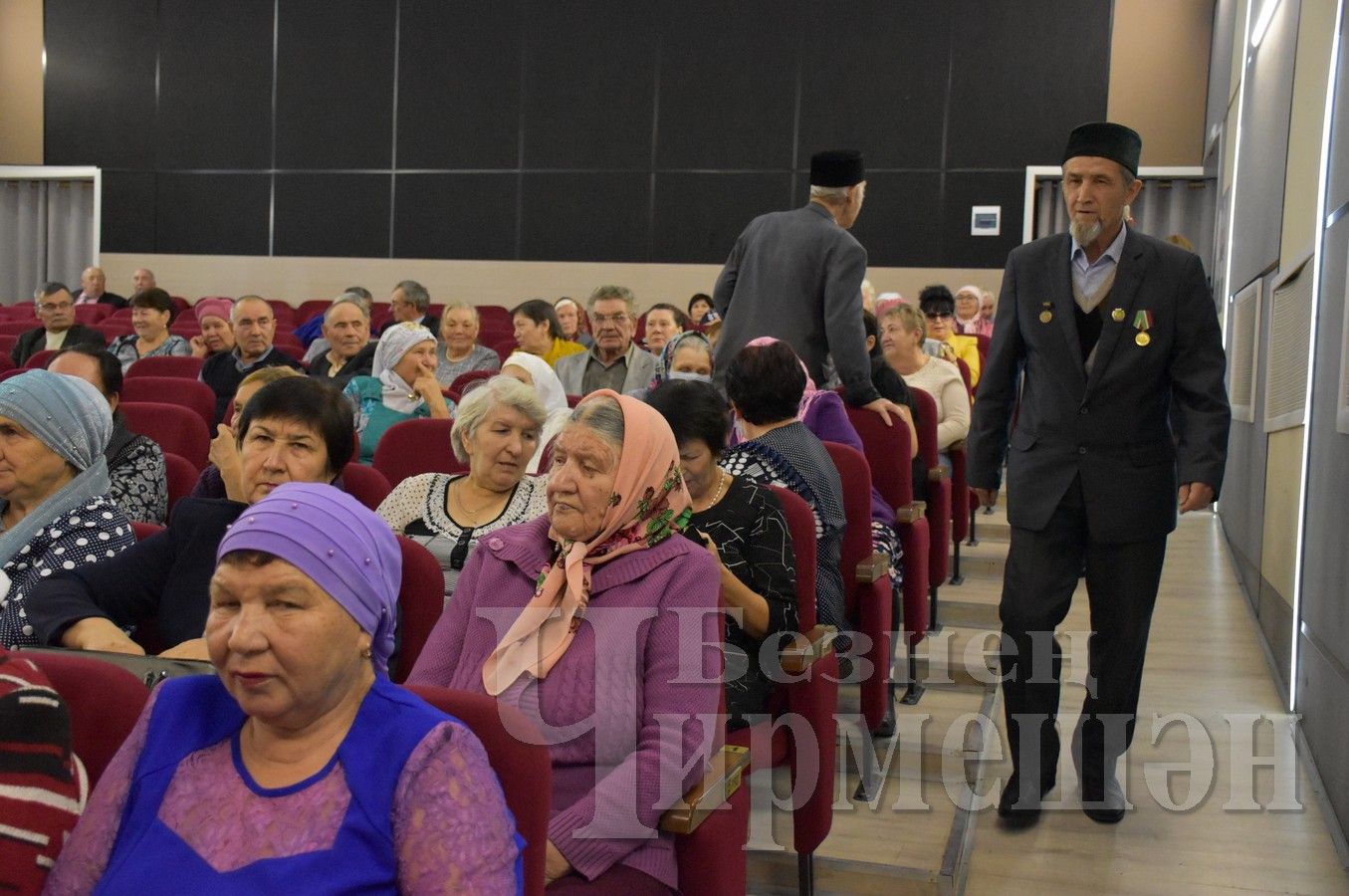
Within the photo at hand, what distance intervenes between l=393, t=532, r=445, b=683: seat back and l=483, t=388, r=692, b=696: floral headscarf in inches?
6.9

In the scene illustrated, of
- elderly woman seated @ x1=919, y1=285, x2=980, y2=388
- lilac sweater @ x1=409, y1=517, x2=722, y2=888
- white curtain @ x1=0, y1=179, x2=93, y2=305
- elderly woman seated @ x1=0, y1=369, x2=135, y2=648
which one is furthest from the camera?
white curtain @ x1=0, y1=179, x2=93, y2=305

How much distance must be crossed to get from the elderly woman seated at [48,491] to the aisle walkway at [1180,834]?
192 cm

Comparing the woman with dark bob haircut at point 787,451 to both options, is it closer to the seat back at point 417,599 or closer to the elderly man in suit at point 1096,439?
the elderly man in suit at point 1096,439

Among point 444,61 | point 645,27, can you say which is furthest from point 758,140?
point 444,61

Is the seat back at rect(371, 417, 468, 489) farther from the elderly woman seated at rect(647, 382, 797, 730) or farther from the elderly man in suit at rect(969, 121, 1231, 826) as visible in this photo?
the elderly man in suit at rect(969, 121, 1231, 826)

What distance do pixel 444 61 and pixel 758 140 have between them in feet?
9.32

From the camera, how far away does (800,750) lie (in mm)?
2551

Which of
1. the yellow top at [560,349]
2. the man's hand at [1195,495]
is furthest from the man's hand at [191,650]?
the yellow top at [560,349]

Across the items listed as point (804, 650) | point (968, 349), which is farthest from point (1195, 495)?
point (968, 349)

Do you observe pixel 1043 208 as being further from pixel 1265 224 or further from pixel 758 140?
pixel 1265 224

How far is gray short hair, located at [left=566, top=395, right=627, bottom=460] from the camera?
6.91ft

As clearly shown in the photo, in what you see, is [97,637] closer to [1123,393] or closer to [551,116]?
[1123,393]

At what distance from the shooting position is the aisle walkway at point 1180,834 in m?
2.83

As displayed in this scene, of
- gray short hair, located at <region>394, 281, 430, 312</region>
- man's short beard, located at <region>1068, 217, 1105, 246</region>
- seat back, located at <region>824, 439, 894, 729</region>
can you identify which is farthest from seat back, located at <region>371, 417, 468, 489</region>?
gray short hair, located at <region>394, 281, 430, 312</region>
